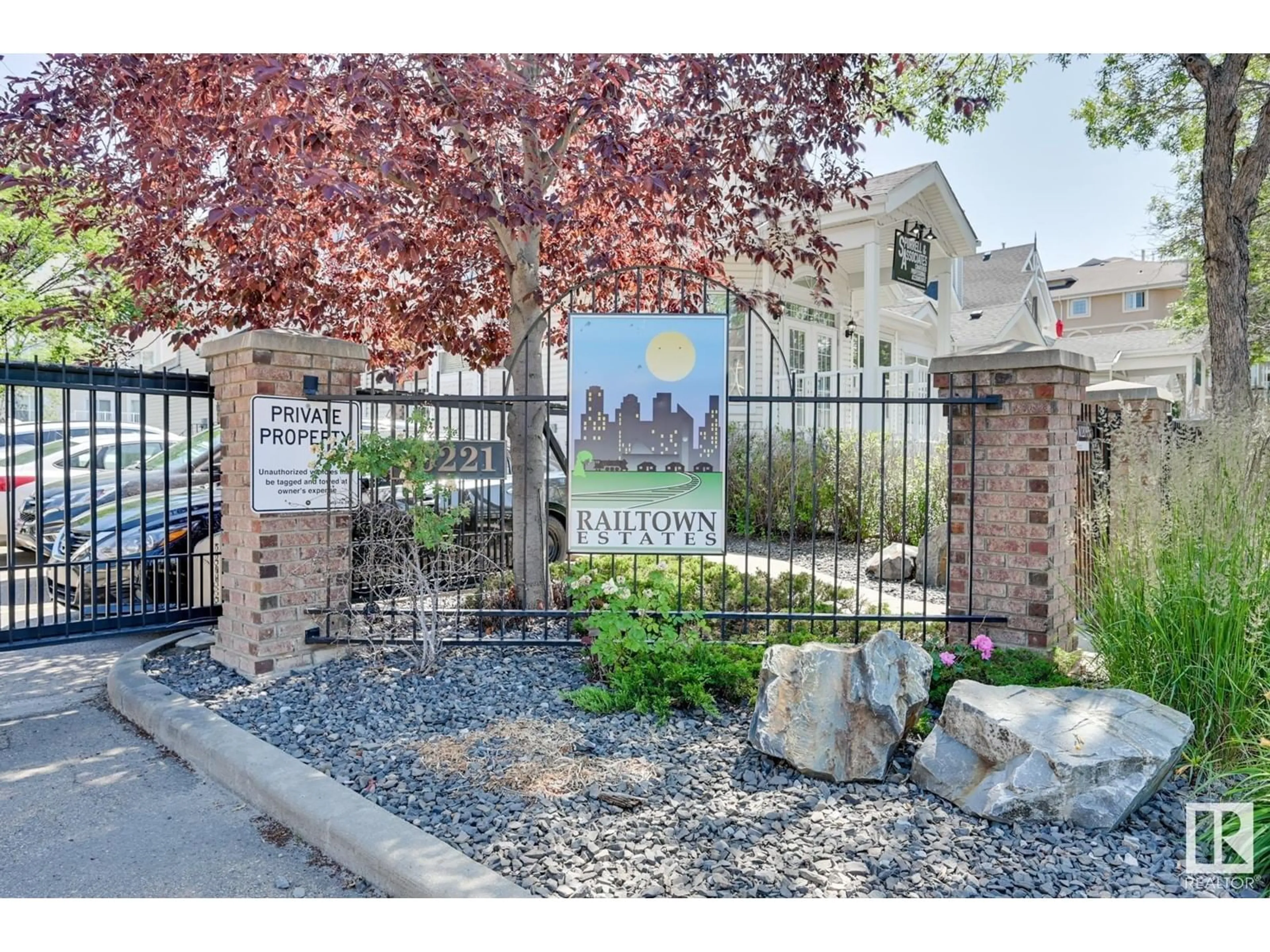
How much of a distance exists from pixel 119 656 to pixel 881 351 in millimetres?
15213

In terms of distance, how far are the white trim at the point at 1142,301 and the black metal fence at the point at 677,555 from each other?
28088 millimetres

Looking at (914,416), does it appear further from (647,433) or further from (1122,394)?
(647,433)

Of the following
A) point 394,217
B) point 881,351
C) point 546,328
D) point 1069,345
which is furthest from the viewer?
point 1069,345

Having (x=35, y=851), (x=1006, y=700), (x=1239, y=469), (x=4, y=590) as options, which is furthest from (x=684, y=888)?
(x=4, y=590)

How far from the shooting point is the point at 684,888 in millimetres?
2316

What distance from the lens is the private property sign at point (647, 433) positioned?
14.3ft

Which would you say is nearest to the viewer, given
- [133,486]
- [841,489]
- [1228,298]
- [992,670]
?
[992,670]

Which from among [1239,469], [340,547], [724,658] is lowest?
[724,658]

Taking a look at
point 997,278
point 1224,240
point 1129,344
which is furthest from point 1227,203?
point 1129,344

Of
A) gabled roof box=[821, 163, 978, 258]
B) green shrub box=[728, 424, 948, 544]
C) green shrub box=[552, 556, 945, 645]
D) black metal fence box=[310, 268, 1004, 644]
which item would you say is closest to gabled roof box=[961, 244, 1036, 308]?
gabled roof box=[821, 163, 978, 258]

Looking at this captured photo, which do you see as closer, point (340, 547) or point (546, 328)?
point (340, 547)

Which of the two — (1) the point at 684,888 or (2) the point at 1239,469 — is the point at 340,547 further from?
(2) the point at 1239,469

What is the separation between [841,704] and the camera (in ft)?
10.3

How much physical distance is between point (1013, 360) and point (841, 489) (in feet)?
15.9
